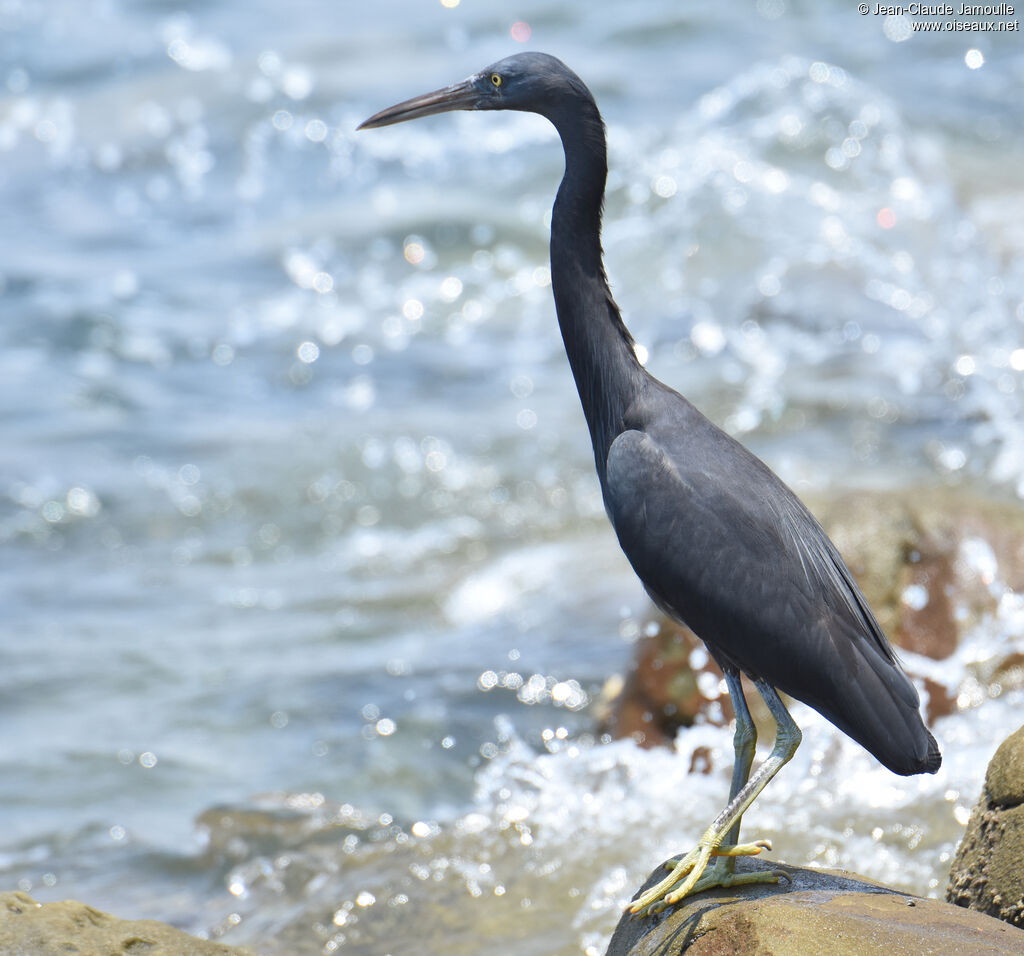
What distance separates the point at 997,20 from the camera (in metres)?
15.8

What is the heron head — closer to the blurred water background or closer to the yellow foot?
the yellow foot

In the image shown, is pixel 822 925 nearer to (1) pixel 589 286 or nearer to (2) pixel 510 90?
(1) pixel 589 286

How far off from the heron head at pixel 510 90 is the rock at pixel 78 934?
7.98 ft

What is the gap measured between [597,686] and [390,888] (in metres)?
1.78

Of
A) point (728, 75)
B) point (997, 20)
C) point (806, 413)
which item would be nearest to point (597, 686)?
point (806, 413)

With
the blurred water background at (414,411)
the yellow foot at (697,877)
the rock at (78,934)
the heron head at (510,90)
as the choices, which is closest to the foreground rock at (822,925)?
the yellow foot at (697,877)

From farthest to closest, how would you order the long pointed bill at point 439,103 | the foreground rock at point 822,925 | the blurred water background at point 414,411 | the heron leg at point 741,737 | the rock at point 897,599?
1. the rock at point 897,599
2. the blurred water background at point 414,411
3. the long pointed bill at point 439,103
4. the heron leg at point 741,737
5. the foreground rock at point 822,925

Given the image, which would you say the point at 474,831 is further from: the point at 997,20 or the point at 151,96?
the point at 997,20

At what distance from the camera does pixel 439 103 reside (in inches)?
165

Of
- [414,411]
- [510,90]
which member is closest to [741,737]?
[510,90]

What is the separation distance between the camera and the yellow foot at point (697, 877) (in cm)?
341

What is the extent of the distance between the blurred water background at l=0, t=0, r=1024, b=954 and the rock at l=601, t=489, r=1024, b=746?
0.10 meters

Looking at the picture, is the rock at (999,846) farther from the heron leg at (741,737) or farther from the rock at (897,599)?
the rock at (897,599)

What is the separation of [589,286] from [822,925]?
76.1 inches
